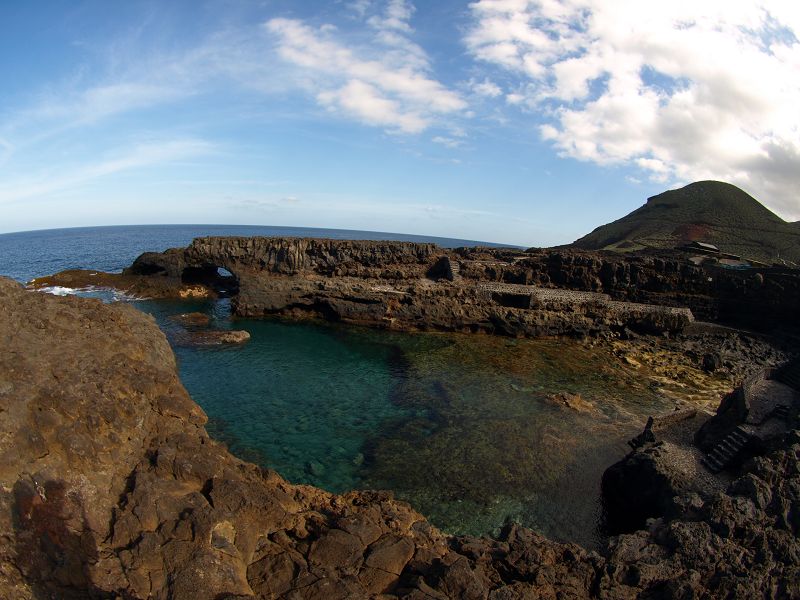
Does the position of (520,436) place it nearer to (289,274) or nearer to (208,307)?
(289,274)

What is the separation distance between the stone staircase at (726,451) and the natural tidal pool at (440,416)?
116 inches

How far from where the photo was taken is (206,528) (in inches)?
260

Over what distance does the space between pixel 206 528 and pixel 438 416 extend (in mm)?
12080

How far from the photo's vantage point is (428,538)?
818 cm

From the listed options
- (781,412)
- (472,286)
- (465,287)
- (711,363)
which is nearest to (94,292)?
(465,287)

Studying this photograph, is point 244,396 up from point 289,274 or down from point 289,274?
down

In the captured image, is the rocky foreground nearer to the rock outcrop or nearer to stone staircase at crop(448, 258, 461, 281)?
the rock outcrop

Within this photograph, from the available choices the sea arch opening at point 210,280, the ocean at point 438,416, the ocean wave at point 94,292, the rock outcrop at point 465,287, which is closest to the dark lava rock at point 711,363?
the rock outcrop at point 465,287

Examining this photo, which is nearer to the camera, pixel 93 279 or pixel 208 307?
pixel 208 307

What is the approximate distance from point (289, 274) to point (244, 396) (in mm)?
17320

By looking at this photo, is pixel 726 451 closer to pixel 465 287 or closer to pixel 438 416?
pixel 438 416

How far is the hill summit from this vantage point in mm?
46656

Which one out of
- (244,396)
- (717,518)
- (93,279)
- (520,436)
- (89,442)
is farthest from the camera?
(93,279)

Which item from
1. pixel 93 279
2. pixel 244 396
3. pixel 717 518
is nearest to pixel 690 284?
pixel 717 518
